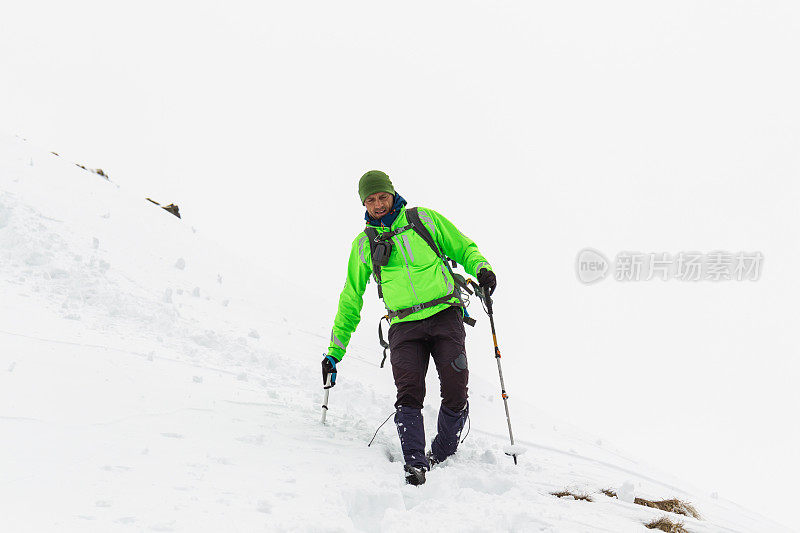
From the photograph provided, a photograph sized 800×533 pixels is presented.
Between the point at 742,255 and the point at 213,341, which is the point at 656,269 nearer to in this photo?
the point at 742,255

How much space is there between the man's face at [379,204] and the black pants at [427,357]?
1.09m

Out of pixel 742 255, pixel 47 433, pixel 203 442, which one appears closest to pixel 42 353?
pixel 47 433

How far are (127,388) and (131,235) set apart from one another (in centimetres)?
673

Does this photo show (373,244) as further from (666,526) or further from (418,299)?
(666,526)

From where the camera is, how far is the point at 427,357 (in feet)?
16.6

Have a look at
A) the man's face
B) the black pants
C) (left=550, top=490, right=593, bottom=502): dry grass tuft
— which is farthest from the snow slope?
the man's face

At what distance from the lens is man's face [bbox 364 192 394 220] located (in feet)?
16.6

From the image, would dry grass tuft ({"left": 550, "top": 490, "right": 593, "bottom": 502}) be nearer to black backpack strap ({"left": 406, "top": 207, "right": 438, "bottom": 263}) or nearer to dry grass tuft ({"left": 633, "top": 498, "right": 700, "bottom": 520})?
dry grass tuft ({"left": 633, "top": 498, "right": 700, "bottom": 520})

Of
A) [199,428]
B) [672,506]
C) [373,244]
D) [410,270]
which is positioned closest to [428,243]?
[410,270]

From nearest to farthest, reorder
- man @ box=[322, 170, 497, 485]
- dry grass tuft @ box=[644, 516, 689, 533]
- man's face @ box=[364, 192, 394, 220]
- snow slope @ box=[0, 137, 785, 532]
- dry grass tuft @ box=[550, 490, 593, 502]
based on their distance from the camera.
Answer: snow slope @ box=[0, 137, 785, 532] < dry grass tuft @ box=[644, 516, 689, 533] < dry grass tuft @ box=[550, 490, 593, 502] < man @ box=[322, 170, 497, 485] < man's face @ box=[364, 192, 394, 220]

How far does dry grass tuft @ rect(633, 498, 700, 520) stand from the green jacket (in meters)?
2.70

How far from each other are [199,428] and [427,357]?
2108mm

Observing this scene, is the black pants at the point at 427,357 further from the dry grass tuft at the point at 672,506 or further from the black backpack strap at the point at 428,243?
the dry grass tuft at the point at 672,506

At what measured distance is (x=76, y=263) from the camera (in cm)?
780
